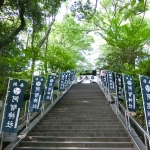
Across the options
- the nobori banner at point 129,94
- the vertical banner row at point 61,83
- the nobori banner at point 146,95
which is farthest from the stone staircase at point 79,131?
the vertical banner row at point 61,83

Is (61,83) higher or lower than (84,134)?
higher

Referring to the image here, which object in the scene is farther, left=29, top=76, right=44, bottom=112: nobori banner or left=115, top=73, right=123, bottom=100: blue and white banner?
left=115, top=73, right=123, bottom=100: blue and white banner

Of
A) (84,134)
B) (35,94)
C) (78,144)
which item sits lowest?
(78,144)

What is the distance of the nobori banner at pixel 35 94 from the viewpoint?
26.3 ft

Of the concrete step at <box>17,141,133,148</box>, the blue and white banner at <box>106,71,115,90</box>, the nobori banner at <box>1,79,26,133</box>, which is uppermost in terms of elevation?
the blue and white banner at <box>106,71,115,90</box>

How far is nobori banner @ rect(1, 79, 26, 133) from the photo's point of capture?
589 cm

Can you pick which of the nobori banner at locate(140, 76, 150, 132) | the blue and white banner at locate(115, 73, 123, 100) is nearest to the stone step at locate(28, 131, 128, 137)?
the nobori banner at locate(140, 76, 150, 132)

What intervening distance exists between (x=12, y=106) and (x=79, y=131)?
9.08 ft

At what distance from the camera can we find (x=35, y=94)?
Answer: 820cm

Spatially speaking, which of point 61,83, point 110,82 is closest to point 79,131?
point 110,82

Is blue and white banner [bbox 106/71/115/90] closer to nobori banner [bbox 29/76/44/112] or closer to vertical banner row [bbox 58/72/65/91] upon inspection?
vertical banner row [bbox 58/72/65/91]

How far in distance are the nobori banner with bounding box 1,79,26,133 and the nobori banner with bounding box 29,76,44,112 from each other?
1817mm

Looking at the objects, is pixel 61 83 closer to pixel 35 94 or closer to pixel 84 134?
pixel 35 94

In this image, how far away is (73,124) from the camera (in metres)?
8.27
